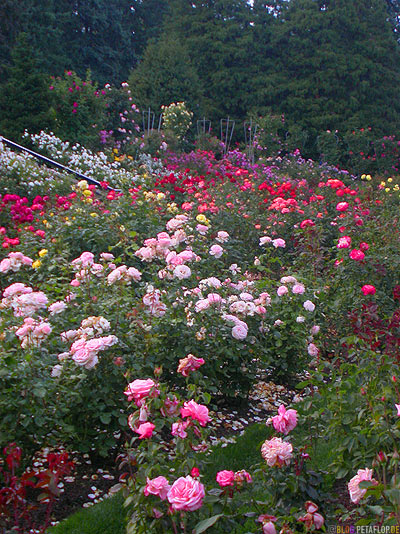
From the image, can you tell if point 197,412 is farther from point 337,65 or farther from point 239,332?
point 337,65

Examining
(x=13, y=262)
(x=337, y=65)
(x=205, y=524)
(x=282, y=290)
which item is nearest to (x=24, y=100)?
(x=13, y=262)

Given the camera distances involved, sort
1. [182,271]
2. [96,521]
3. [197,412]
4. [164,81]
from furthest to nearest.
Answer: [164,81] → [182,271] → [96,521] → [197,412]

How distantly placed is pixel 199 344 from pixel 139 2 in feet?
98.0

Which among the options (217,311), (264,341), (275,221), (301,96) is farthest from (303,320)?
(301,96)

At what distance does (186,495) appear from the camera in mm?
1542

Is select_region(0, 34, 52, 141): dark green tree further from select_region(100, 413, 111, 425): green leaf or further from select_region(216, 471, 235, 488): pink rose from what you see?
select_region(216, 471, 235, 488): pink rose

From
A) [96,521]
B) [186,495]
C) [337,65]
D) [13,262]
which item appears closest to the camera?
[186,495]

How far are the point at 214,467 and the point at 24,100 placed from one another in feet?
42.2

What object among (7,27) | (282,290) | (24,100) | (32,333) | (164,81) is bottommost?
(24,100)

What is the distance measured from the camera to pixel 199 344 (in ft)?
10.4

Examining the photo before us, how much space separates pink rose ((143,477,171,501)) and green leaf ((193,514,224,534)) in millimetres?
Answer: 124

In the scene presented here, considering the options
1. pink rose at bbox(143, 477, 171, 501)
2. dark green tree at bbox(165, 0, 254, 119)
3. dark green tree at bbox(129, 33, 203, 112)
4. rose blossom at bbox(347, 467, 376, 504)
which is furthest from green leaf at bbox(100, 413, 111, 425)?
dark green tree at bbox(165, 0, 254, 119)

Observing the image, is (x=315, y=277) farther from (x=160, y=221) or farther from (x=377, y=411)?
(x=377, y=411)

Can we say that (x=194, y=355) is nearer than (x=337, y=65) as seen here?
Yes
